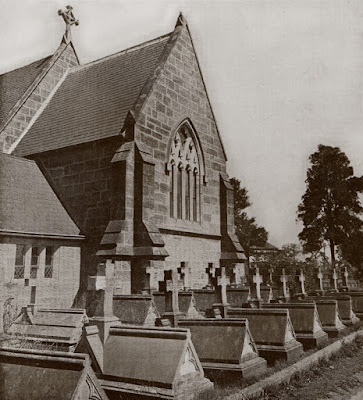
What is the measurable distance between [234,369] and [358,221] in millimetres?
32941

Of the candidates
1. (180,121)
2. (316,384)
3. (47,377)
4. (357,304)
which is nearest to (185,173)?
(180,121)

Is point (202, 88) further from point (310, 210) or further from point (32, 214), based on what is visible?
point (310, 210)

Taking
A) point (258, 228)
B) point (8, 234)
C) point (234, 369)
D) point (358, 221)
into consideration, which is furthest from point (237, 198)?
point (234, 369)

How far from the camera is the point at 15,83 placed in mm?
21750

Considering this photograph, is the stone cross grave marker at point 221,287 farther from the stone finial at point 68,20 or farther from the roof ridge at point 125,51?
the stone finial at point 68,20

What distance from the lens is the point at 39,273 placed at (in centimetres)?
1362

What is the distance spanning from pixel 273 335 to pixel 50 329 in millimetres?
5155

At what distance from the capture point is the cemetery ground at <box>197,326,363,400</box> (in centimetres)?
684

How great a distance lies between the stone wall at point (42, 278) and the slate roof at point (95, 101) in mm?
4405

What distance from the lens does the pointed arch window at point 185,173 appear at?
1706cm

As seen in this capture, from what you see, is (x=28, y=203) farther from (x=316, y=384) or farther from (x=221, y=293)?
(x=316, y=384)

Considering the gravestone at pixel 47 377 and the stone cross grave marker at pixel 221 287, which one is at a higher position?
the stone cross grave marker at pixel 221 287

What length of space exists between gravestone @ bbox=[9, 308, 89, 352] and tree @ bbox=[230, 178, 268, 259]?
36.8 metres

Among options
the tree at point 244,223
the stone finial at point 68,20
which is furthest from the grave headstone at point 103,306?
the tree at point 244,223
